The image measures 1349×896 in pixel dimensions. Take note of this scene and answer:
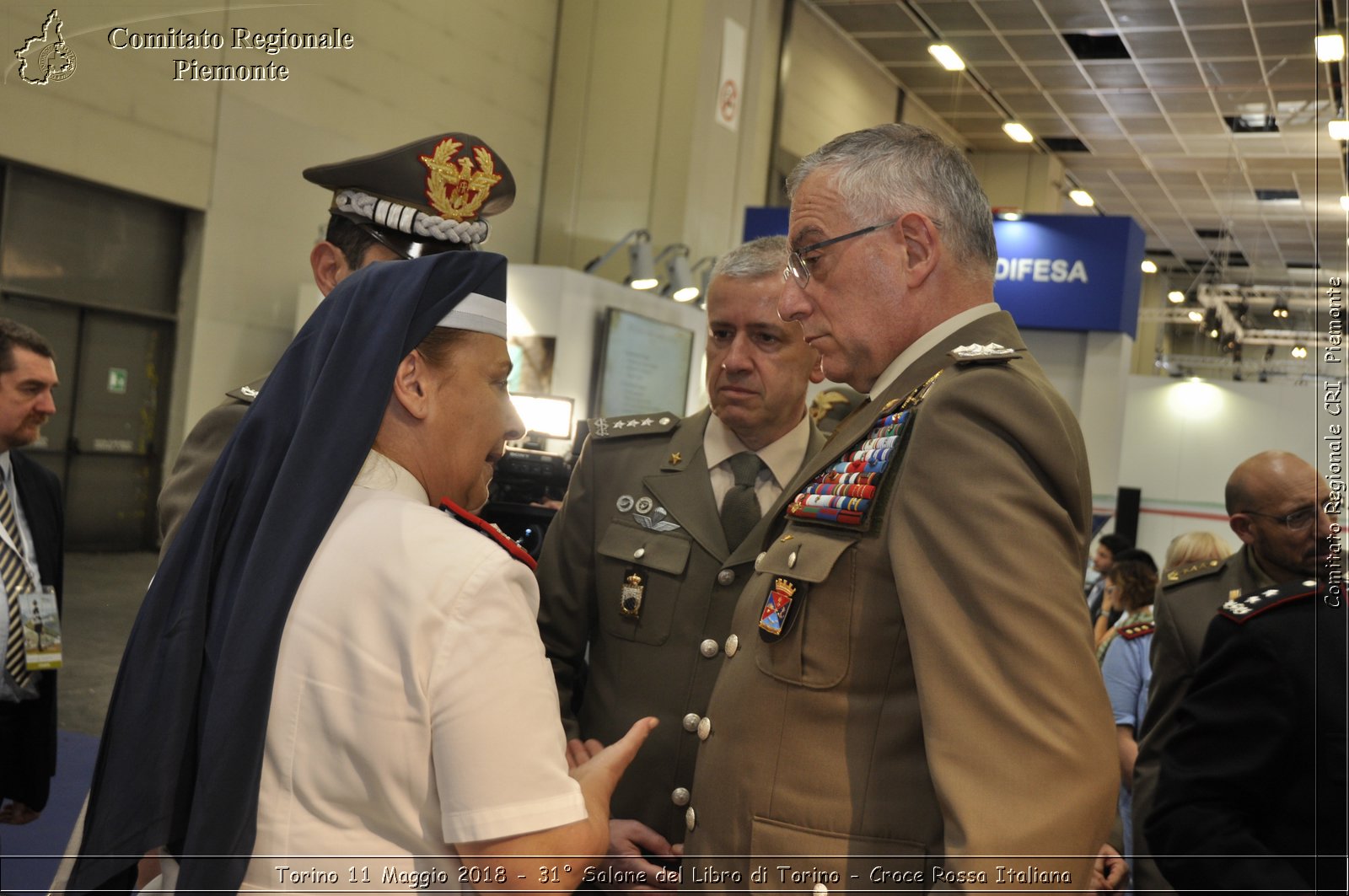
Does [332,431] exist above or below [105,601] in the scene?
above

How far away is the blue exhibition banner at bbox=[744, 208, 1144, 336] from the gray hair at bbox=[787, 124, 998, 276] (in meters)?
8.01

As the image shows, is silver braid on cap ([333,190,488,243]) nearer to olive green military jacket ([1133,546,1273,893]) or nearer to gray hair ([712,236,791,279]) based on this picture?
gray hair ([712,236,791,279])

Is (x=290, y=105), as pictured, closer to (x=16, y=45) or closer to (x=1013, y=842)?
(x=16, y=45)

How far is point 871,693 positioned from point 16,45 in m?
2.18

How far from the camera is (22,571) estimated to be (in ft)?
9.73

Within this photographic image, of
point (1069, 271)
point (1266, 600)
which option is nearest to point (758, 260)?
point (1266, 600)

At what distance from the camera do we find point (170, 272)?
6621 millimetres

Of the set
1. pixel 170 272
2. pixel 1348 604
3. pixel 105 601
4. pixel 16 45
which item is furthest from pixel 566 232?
pixel 1348 604

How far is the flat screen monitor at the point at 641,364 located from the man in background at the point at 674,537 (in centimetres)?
558

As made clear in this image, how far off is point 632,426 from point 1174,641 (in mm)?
1475

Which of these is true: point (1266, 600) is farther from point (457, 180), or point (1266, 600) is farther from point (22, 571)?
point (22, 571)

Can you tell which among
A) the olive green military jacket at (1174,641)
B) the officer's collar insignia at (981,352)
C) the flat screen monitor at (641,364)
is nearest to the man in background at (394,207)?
the officer's collar insignia at (981,352)

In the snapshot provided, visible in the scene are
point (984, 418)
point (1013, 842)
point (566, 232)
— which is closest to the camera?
Result: point (1013, 842)

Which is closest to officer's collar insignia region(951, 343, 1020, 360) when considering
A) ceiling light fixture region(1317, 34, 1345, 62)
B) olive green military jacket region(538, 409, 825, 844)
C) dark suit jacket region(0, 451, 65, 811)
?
olive green military jacket region(538, 409, 825, 844)
